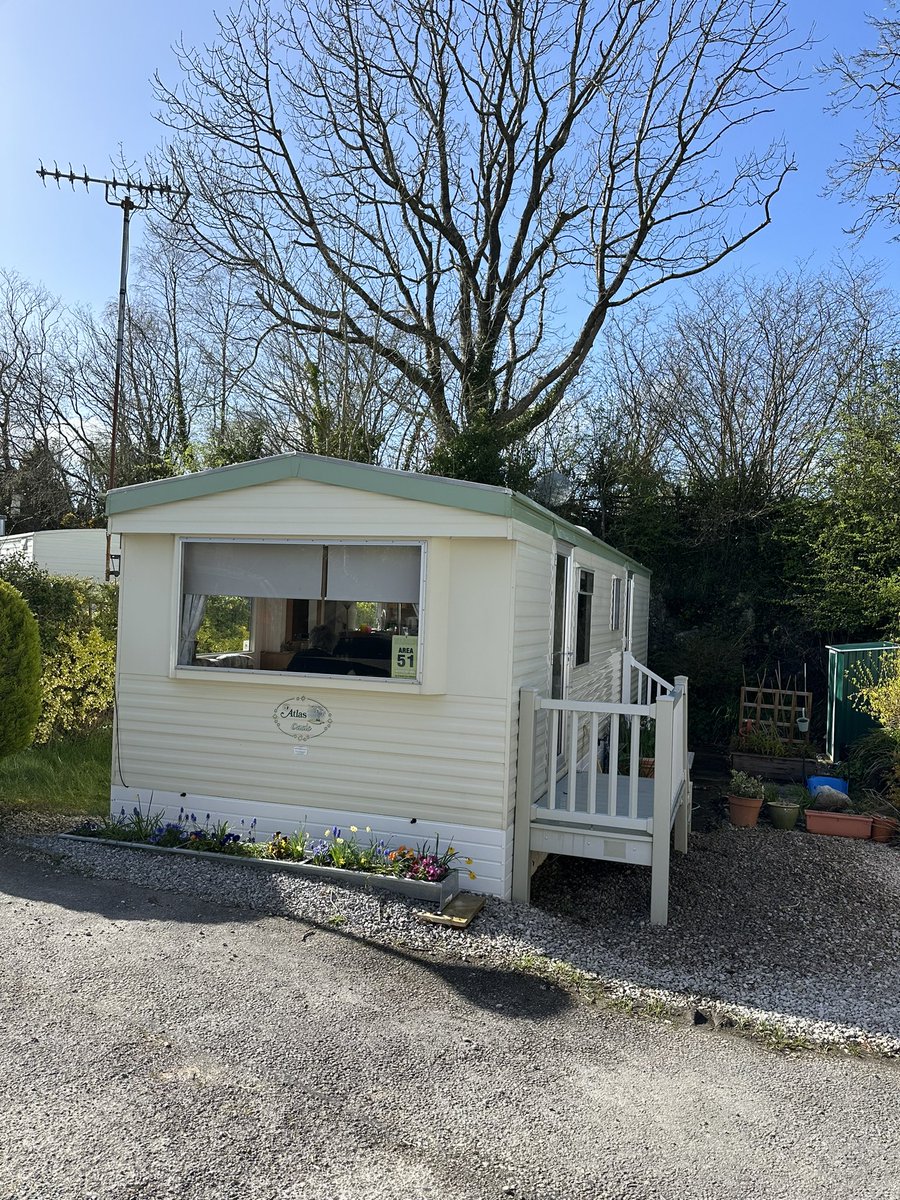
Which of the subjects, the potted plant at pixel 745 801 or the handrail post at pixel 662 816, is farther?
the potted plant at pixel 745 801

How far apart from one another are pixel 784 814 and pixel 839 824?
0.48 metres

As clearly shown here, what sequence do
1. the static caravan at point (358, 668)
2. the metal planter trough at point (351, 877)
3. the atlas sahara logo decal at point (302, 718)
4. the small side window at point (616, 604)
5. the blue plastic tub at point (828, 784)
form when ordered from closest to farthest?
the metal planter trough at point (351, 877) < the static caravan at point (358, 668) < the atlas sahara logo decal at point (302, 718) < the blue plastic tub at point (828, 784) < the small side window at point (616, 604)

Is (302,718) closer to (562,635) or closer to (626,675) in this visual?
(562,635)

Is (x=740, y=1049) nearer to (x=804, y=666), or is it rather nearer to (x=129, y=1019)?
(x=129, y=1019)

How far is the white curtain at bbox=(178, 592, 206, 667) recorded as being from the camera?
20.5 ft

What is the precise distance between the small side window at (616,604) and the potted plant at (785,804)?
8.31 feet

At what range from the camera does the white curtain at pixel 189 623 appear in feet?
20.5

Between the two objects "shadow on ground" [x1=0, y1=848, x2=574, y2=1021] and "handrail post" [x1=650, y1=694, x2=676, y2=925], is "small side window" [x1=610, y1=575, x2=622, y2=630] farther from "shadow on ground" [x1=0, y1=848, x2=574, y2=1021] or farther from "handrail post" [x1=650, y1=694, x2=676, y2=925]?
"shadow on ground" [x1=0, y1=848, x2=574, y2=1021]

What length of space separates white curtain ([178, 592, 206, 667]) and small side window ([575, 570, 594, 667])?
3315mm

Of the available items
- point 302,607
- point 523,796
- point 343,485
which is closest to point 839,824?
point 523,796

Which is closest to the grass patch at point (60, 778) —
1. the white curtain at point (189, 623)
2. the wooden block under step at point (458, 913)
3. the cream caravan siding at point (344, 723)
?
the cream caravan siding at point (344, 723)

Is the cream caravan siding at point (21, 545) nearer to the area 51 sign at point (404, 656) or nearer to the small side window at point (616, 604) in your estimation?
the small side window at point (616, 604)

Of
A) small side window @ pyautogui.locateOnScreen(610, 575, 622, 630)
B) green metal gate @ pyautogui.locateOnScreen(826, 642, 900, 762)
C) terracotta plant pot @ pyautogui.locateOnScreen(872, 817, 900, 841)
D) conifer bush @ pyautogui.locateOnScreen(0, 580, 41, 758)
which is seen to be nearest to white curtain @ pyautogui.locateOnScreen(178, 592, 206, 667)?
conifer bush @ pyautogui.locateOnScreen(0, 580, 41, 758)

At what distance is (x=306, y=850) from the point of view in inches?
230
